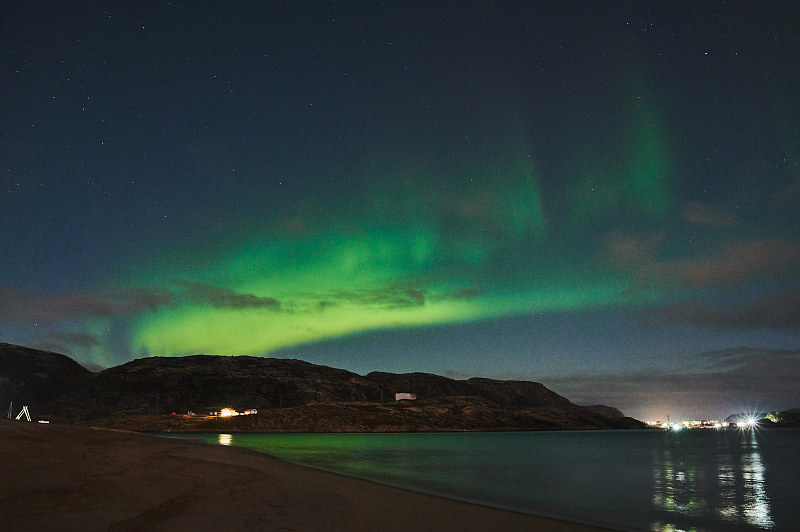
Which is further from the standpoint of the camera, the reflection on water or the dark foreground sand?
the reflection on water

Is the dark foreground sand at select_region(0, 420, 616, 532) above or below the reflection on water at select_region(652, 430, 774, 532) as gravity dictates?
above

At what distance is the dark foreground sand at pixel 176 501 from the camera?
12.9 m

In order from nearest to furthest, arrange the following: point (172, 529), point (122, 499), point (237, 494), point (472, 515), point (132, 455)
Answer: point (172, 529), point (122, 499), point (237, 494), point (472, 515), point (132, 455)

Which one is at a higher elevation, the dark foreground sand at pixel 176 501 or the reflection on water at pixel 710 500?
the dark foreground sand at pixel 176 501

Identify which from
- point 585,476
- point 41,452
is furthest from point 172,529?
point 585,476

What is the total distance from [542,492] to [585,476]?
17102 mm

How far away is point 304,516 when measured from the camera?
16.2 meters

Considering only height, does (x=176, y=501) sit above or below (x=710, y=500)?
above

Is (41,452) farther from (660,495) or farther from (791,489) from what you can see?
(791,489)

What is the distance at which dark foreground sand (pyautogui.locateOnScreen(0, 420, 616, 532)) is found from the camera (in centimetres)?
1285

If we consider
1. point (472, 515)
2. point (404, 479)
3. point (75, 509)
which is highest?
point (75, 509)

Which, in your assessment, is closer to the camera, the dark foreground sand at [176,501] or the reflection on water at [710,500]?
the dark foreground sand at [176,501]

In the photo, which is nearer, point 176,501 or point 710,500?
point 176,501

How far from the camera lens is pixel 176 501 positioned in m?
16.2
